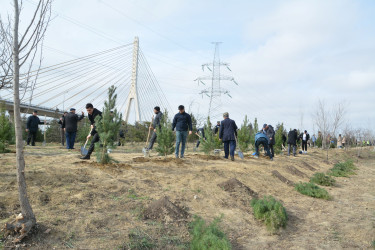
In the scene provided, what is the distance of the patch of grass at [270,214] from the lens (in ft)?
14.3

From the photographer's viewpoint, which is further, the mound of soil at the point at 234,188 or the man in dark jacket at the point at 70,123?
the man in dark jacket at the point at 70,123

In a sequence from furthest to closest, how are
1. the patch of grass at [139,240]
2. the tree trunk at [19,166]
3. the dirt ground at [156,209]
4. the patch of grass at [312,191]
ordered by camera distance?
1. the patch of grass at [312,191]
2. the dirt ground at [156,209]
3. the patch of grass at [139,240]
4. the tree trunk at [19,166]

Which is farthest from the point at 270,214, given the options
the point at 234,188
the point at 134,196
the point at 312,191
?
the point at 312,191

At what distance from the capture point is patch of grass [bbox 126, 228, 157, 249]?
A: 3.17m

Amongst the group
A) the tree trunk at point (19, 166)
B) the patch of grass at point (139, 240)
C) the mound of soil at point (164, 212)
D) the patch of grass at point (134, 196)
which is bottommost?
the patch of grass at point (139, 240)

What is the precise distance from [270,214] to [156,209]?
6.03ft

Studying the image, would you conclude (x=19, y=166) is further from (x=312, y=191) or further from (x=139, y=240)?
(x=312, y=191)

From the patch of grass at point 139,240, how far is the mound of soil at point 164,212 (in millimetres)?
446

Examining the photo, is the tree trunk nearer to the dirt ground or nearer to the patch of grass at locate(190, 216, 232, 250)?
the dirt ground

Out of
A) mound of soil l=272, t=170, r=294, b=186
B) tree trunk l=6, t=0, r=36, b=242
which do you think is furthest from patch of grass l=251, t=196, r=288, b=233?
tree trunk l=6, t=0, r=36, b=242

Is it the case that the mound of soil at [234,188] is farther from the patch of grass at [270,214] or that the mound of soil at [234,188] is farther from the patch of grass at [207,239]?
the patch of grass at [207,239]

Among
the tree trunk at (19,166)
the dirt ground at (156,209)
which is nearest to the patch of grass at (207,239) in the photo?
the dirt ground at (156,209)

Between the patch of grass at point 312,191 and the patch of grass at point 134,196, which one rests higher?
the patch of grass at point 134,196

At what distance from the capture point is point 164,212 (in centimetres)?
407
